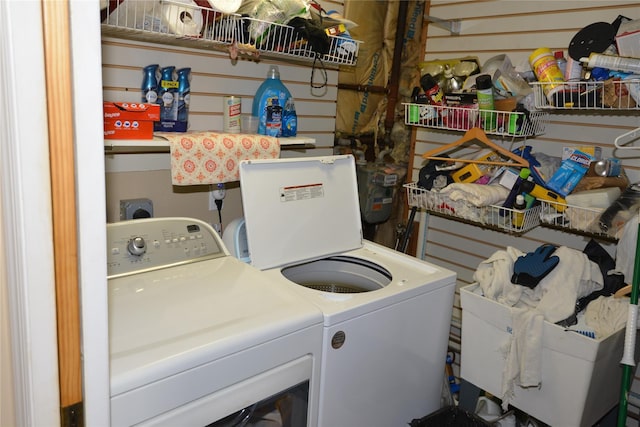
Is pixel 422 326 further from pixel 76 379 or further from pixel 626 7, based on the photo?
pixel 626 7

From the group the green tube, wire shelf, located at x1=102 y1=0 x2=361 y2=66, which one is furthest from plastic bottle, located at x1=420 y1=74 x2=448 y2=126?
the green tube

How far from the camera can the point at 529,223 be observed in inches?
93.1

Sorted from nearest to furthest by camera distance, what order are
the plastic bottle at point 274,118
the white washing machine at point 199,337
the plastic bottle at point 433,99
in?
the white washing machine at point 199,337 → the plastic bottle at point 274,118 → the plastic bottle at point 433,99

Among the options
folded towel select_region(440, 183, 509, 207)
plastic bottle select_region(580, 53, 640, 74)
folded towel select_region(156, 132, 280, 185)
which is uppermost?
plastic bottle select_region(580, 53, 640, 74)

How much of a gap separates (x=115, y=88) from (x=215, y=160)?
0.48 m

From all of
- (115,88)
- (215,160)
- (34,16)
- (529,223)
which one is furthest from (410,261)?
(34,16)

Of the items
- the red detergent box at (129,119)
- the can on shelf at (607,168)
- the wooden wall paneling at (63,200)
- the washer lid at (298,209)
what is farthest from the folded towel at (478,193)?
the wooden wall paneling at (63,200)

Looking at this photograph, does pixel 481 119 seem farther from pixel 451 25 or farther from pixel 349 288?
pixel 349 288

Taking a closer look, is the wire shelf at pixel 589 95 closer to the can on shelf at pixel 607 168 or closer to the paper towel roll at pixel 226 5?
the can on shelf at pixel 607 168

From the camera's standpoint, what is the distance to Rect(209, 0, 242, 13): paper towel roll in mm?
1781

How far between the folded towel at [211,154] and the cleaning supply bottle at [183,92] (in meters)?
0.11

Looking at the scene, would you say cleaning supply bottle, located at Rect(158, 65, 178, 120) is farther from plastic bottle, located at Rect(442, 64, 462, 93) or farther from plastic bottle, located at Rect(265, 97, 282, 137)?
plastic bottle, located at Rect(442, 64, 462, 93)

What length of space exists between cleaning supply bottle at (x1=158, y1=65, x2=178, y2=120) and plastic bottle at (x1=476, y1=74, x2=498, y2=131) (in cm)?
143

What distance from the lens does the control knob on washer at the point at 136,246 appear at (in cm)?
171
